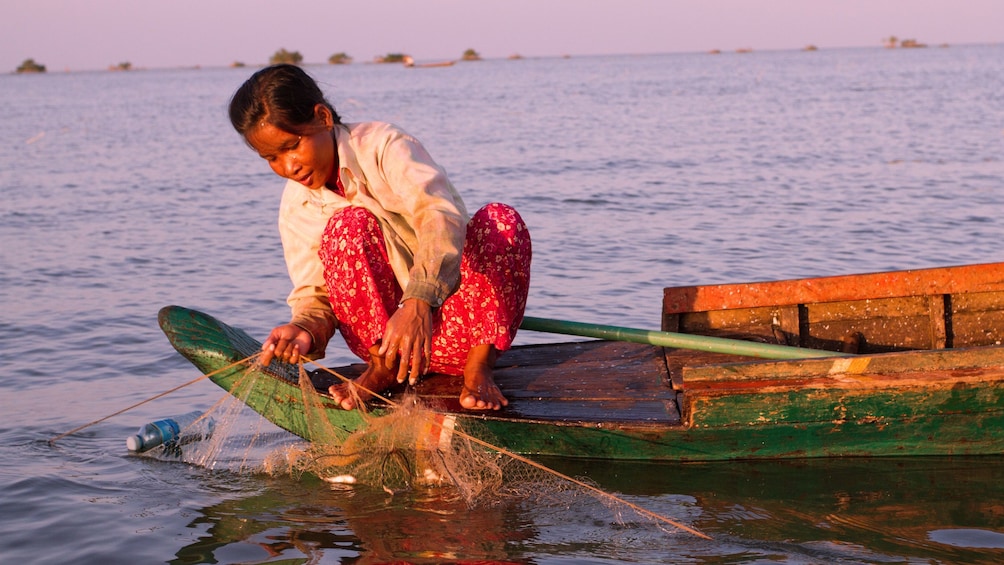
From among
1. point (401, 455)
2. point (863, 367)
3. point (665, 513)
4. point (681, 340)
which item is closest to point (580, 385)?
point (681, 340)

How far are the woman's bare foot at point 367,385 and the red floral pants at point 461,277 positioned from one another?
0.08 metres

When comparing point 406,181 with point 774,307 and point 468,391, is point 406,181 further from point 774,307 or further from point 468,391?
point 774,307

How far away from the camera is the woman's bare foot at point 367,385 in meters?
3.54

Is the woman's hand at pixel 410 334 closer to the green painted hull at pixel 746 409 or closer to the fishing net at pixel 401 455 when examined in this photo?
the fishing net at pixel 401 455

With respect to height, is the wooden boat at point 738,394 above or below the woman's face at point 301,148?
below

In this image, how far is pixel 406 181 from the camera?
335 cm

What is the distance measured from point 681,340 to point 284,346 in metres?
1.49

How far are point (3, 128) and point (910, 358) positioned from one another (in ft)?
84.1

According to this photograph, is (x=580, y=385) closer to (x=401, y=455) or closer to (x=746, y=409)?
(x=746, y=409)

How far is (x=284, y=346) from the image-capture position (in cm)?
344

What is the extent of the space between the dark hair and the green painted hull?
87 cm

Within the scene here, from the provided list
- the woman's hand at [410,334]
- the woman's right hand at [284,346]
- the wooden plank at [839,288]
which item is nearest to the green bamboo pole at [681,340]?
the wooden plank at [839,288]

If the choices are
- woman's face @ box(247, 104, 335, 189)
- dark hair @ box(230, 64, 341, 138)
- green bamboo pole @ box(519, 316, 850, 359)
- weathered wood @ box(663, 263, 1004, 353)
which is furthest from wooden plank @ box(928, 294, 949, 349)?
dark hair @ box(230, 64, 341, 138)

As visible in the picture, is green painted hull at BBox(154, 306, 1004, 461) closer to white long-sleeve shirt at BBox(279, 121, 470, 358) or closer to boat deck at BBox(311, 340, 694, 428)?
boat deck at BBox(311, 340, 694, 428)
